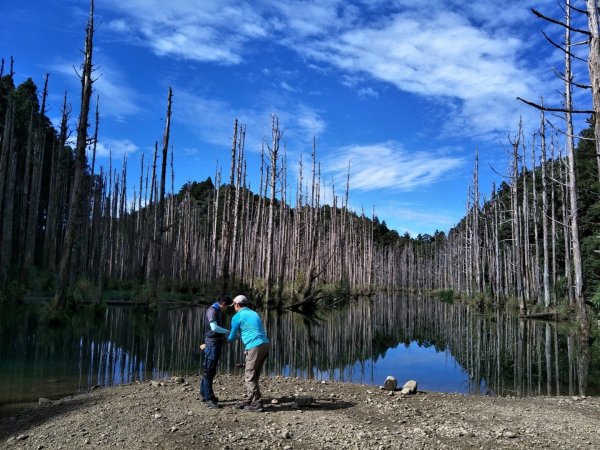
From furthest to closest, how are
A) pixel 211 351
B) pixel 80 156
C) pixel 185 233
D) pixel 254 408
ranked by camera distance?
pixel 185 233, pixel 80 156, pixel 211 351, pixel 254 408

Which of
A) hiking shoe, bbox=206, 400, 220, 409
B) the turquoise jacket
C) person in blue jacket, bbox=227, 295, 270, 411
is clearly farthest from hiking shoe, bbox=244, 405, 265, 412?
the turquoise jacket

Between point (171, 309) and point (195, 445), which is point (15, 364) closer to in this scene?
point (195, 445)

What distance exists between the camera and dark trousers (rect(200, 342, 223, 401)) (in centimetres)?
650

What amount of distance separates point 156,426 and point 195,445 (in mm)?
812

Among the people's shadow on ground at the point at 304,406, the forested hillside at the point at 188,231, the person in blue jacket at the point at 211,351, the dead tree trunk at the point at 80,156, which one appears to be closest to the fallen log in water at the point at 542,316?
the forested hillside at the point at 188,231

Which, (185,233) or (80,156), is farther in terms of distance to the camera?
(185,233)

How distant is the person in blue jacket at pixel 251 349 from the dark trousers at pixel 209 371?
0.39 metres

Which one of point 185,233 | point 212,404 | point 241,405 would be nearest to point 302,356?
point 241,405

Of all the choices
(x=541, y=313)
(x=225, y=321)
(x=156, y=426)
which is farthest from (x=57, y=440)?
(x=541, y=313)

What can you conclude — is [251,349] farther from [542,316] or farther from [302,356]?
[542,316]

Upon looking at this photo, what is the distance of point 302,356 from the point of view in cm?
1202

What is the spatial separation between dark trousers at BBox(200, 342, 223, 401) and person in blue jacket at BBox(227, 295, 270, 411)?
39 centimetres

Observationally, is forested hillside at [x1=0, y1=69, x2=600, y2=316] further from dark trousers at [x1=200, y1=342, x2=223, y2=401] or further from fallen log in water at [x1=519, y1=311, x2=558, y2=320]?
dark trousers at [x1=200, y1=342, x2=223, y2=401]

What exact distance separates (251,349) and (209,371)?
0.73 meters
